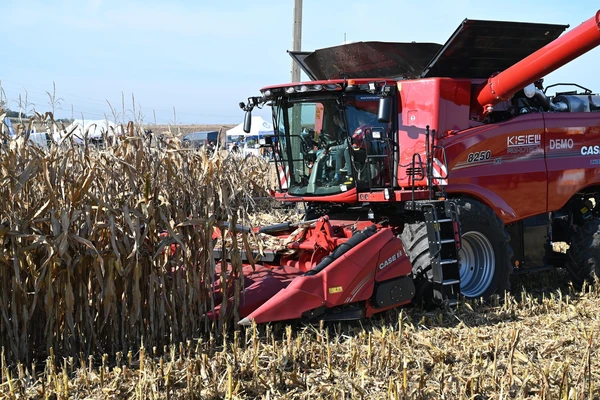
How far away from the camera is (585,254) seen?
22.0ft

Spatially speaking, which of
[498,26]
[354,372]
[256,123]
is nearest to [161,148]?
[354,372]

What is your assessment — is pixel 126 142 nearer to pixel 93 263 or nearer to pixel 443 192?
pixel 93 263

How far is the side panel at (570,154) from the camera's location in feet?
21.5

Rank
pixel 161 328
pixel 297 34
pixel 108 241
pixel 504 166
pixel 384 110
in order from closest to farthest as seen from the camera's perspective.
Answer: pixel 108 241
pixel 161 328
pixel 384 110
pixel 504 166
pixel 297 34

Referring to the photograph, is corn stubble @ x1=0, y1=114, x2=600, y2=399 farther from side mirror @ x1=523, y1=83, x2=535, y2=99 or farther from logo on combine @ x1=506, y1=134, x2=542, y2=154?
side mirror @ x1=523, y1=83, x2=535, y2=99

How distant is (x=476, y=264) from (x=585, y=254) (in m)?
1.31

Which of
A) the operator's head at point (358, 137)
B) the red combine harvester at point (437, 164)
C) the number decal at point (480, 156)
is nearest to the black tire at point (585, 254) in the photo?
the red combine harvester at point (437, 164)

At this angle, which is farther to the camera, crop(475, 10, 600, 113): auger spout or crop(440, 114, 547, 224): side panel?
crop(440, 114, 547, 224): side panel

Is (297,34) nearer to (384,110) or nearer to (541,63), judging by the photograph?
(384,110)

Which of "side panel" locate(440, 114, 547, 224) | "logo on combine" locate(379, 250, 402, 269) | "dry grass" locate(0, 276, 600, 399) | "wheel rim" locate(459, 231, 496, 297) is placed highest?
"side panel" locate(440, 114, 547, 224)

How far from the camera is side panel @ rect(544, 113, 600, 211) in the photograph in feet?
21.5

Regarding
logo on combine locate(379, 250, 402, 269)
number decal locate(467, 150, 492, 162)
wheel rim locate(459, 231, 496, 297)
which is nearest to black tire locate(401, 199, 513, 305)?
wheel rim locate(459, 231, 496, 297)

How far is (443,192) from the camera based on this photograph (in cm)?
582

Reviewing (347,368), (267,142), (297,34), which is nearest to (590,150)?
(267,142)
